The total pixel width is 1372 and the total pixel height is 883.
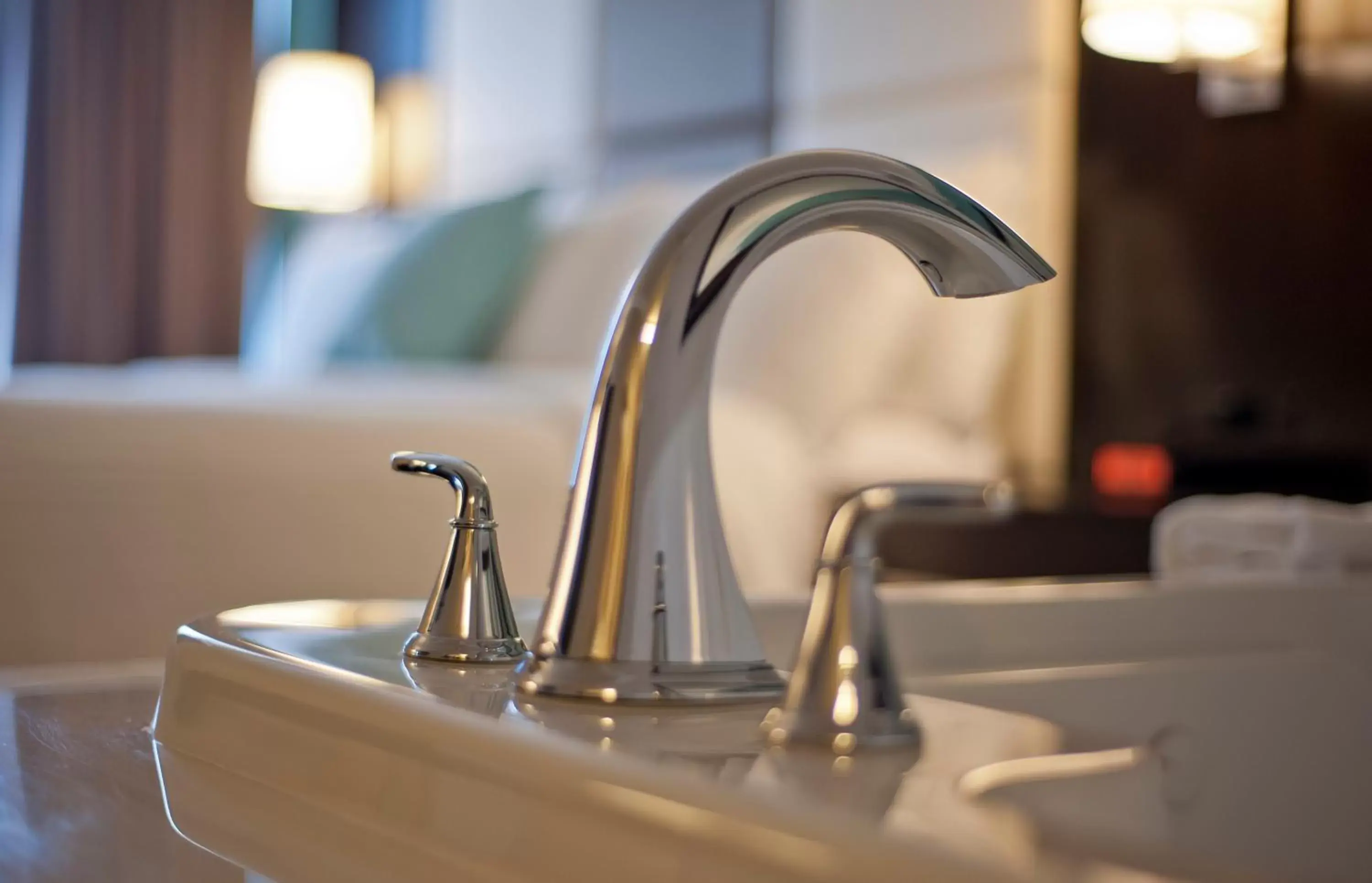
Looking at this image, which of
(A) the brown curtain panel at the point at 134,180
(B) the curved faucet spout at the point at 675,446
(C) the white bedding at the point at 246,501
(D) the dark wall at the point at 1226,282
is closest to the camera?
(B) the curved faucet spout at the point at 675,446

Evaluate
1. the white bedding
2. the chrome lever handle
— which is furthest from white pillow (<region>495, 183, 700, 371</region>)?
the chrome lever handle

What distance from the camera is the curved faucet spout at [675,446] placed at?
0.46 meters

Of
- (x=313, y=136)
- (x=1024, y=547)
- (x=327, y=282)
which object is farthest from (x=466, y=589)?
(x=313, y=136)

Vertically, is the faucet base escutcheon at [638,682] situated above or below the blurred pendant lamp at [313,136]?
below

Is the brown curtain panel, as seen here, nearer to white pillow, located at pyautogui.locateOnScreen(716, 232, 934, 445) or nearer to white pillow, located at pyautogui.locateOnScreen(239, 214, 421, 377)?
white pillow, located at pyautogui.locateOnScreen(239, 214, 421, 377)

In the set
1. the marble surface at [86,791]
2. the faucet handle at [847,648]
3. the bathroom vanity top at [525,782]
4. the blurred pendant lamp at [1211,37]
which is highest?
the blurred pendant lamp at [1211,37]

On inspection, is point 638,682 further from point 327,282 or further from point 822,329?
point 327,282

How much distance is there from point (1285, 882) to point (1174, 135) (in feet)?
6.39

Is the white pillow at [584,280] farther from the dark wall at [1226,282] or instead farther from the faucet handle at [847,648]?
the faucet handle at [847,648]

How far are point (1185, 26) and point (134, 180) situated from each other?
3347 millimetres

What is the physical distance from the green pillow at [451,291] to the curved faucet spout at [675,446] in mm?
2206

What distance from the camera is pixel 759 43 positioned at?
2.89 meters

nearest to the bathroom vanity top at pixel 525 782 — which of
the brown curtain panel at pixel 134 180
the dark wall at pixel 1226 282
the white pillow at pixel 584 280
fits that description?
the dark wall at pixel 1226 282

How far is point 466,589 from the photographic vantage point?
55cm
